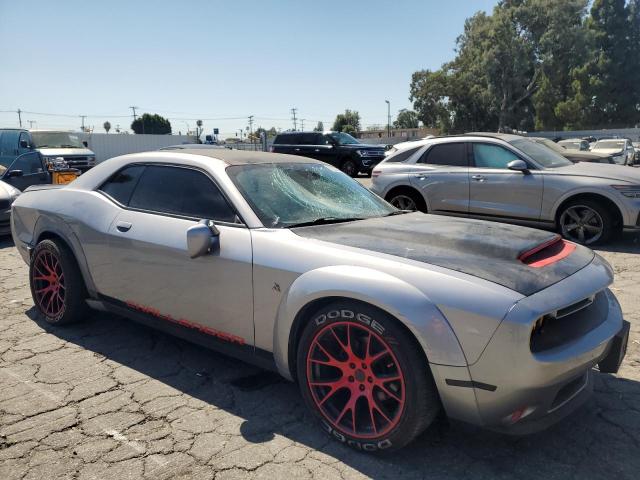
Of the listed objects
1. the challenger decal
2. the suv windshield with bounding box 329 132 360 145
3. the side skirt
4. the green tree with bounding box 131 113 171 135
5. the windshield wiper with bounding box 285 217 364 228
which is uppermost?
the green tree with bounding box 131 113 171 135

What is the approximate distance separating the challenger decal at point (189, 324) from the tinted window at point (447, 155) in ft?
19.0

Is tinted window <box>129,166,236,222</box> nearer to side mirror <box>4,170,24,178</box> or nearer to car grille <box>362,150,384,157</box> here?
side mirror <box>4,170,24,178</box>

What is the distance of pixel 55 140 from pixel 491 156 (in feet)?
47.8

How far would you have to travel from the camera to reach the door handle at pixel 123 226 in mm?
3486

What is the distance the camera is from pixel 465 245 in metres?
2.64

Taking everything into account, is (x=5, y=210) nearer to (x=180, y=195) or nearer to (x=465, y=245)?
(x=180, y=195)

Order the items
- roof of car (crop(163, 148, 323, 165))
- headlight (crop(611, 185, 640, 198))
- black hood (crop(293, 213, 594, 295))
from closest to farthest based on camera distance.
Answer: black hood (crop(293, 213, 594, 295)) < roof of car (crop(163, 148, 323, 165)) < headlight (crop(611, 185, 640, 198))

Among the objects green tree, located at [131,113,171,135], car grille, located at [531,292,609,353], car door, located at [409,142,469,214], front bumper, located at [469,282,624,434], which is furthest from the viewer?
green tree, located at [131,113,171,135]

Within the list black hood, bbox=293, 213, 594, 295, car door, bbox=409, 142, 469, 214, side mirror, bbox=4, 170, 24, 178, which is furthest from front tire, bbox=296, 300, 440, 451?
side mirror, bbox=4, 170, 24, 178

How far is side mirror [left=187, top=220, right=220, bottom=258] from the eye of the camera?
2803 millimetres

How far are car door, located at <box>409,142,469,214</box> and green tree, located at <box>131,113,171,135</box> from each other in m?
82.9

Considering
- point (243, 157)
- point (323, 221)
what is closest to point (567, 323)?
point (323, 221)

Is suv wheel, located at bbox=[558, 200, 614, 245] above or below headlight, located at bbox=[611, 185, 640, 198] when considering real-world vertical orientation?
below

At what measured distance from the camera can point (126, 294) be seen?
11.6ft
